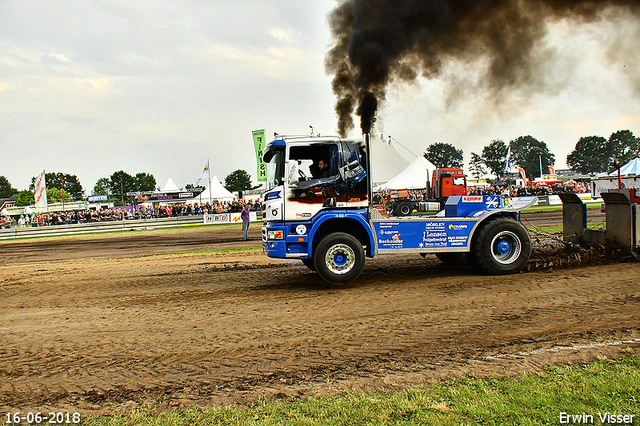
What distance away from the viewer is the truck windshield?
26.7ft

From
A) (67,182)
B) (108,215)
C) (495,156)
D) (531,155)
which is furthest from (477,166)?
(67,182)

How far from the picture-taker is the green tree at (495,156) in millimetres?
91250

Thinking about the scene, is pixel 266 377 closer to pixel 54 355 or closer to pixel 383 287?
pixel 54 355

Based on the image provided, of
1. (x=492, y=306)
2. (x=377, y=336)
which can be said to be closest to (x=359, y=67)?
(x=492, y=306)

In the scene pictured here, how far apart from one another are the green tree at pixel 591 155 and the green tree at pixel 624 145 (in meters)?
1.44

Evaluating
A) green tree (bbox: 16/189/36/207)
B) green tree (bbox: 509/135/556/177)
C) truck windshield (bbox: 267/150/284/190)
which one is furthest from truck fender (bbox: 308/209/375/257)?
green tree (bbox: 16/189/36/207)

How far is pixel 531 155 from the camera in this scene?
408 feet

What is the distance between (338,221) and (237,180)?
111333mm

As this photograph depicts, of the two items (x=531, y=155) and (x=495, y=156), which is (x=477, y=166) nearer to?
(x=495, y=156)

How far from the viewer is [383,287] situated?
8156 millimetres

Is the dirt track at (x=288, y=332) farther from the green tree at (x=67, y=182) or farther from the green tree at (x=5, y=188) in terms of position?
the green tree at (x=5, y=188)

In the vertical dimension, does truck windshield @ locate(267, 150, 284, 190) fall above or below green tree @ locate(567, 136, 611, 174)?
below

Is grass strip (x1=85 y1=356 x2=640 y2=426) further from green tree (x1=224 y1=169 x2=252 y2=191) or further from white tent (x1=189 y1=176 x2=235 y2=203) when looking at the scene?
green tree (x1=224 y1=169 x2=252 y2=191)

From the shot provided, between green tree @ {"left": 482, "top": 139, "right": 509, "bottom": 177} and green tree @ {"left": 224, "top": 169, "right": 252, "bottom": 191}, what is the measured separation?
58.2 m
